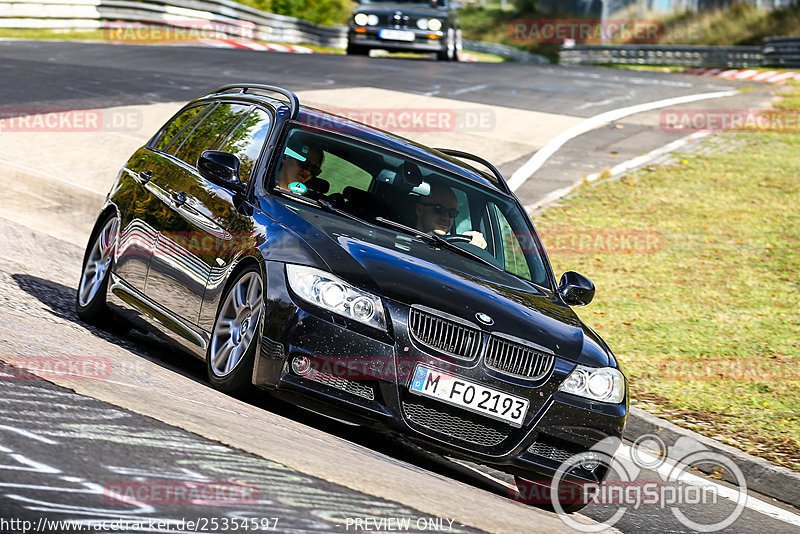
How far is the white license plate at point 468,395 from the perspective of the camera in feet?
18.4

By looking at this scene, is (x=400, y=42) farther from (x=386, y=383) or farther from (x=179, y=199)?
(x=386, y=383)

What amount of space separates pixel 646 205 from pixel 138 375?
410 inches

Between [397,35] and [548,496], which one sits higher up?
[397,35]

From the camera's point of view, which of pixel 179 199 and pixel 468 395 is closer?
pixel 468 395

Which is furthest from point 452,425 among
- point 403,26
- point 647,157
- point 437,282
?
point 403,26

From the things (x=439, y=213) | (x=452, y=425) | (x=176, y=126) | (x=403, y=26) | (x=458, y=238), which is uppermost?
(x=176, y=126)

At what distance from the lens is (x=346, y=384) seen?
222 inches

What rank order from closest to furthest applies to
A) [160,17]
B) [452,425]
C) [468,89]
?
[452,425]
[468,89]
[160,17]

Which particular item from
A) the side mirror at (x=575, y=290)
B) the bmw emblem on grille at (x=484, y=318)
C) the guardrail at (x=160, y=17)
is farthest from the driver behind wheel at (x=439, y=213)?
the guardrail at (x=160, y=17)

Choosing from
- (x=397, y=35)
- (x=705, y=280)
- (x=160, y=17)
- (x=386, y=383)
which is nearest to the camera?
(x=386, y=383)

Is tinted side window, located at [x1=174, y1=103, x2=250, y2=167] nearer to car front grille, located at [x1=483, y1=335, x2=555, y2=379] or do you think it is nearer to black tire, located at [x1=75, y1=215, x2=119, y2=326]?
black tire, located at [x1=75, y1=215, x2=119, y2=326]

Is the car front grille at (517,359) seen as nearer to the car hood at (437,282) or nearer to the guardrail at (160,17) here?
the car hood at (437,282)

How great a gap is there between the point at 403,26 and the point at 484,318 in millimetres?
23174

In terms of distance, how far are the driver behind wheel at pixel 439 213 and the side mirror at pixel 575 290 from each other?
21.8 inches
